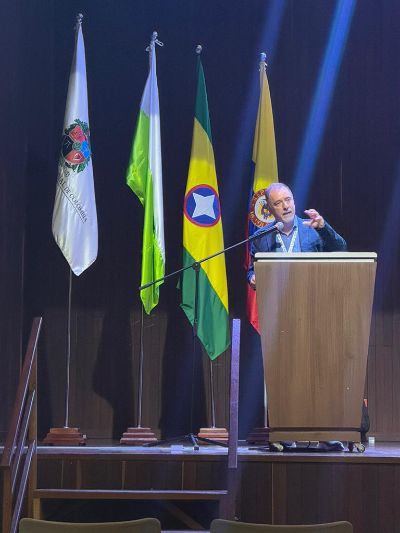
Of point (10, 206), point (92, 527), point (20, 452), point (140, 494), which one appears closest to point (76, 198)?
point (10, 206)

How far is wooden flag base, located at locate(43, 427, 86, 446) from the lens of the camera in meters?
6.07

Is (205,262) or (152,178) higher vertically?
(152,178)

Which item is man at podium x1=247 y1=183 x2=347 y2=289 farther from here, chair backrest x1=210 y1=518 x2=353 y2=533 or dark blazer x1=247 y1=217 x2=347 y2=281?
chair backrest x1=210 y1=518 x2=353 y2=533

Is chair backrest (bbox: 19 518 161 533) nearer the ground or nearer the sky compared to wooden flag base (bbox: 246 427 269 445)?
nearer the ground

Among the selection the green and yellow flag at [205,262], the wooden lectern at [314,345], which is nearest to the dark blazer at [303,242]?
the wooden lectern at [314,345]

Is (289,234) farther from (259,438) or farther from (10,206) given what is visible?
(10,206)

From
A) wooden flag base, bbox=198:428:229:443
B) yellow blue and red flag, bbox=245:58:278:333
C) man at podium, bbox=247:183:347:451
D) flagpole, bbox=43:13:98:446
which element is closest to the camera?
man at podium, bbox=247:183:347:451

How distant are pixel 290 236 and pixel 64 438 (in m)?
2.00

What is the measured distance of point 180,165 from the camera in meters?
7.40

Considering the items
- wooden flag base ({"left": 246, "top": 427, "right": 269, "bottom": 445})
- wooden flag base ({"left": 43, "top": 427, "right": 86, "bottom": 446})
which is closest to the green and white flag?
wooden flag base ({"left": 43, "top": 427, "right": 86, "bottom": 446})

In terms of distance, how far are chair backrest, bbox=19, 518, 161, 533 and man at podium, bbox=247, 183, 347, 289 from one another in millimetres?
2121

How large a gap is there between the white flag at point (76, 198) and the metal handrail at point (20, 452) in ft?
4.88

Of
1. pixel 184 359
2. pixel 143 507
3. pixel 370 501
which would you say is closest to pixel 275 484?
pixel 370 501

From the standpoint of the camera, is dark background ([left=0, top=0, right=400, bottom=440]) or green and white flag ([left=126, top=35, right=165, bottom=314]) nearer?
green and white flag ([left=126, top=35, right=165, bottom=314])
